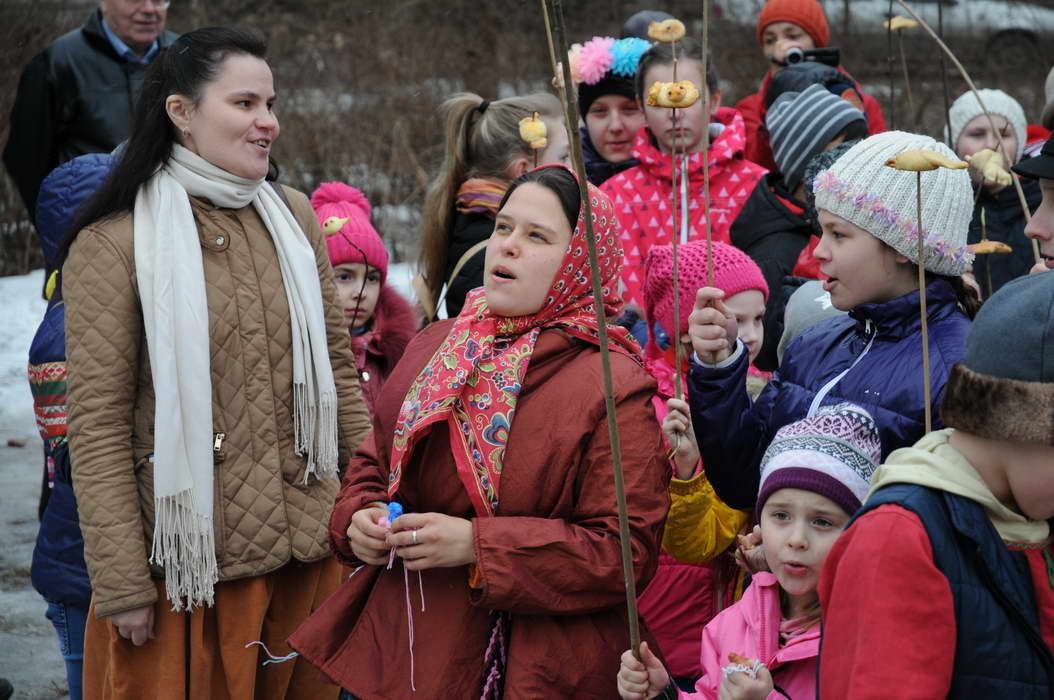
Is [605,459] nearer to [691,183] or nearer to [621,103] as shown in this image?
[691,183]

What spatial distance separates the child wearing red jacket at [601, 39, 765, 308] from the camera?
421cm

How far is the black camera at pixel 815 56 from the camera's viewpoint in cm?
500

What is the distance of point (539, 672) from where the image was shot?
93.6 inches

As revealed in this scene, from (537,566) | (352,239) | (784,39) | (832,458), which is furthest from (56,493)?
(784,39)

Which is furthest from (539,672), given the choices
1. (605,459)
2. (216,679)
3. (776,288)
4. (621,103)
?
(621,103)

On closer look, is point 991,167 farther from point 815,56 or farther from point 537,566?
point 815,56

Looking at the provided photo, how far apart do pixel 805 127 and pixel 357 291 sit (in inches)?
61.7

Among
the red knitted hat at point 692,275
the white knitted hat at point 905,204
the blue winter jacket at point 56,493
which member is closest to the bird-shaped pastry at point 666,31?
the white knitted hat at point 905,204

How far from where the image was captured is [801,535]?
7.39ft

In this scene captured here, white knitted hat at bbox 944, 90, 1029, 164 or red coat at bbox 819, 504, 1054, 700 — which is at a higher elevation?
white knitted hat at bbox 944, 90, 1029, 164

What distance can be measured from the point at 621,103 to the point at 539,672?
119 inches

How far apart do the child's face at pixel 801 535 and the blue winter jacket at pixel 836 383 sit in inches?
7.9

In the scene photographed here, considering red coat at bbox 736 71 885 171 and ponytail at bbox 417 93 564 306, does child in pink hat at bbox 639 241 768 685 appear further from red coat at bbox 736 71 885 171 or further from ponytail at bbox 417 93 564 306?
red coat at bbox 736 71 885 171

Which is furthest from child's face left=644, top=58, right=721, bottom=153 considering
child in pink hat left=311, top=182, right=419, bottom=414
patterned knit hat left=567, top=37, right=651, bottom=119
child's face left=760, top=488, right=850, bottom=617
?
child's face left=760, top=488, right=850, bottom=617
